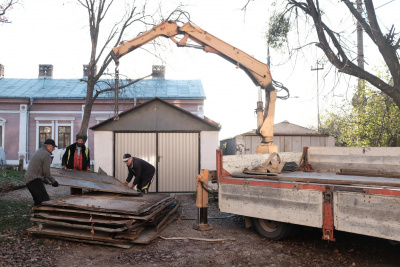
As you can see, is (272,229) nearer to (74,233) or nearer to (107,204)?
(107,204)

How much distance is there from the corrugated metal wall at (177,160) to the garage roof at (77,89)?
944 centimetres

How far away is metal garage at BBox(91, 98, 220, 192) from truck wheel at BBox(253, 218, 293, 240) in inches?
253

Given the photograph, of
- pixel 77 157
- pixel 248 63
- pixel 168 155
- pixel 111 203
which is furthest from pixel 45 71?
pixel 111 203

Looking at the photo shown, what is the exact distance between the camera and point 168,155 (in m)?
12.9

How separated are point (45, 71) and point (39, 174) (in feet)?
76.1

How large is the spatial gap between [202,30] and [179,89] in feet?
51.9

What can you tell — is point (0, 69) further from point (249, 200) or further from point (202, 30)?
point (249, 200)

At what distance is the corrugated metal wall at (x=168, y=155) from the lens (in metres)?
12.8

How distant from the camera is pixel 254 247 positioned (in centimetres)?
594

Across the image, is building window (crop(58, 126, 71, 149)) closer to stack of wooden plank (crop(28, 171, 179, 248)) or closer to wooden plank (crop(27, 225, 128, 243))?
stack of wooden plank (crop(28, 171, 179, 248))

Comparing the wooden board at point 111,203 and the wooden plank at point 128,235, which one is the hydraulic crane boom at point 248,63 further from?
the wooden plank at point 128,235

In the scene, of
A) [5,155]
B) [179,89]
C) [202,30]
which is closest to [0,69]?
[5,155]

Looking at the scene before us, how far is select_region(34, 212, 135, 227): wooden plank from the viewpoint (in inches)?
A: 229

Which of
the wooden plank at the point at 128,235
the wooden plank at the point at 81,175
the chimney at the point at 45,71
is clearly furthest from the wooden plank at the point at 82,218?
the chimney at the point at 45,71
